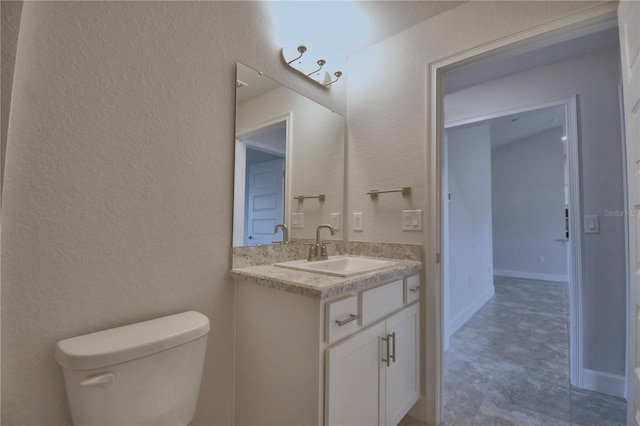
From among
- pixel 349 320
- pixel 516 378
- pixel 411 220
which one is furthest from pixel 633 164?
pixel 516 378

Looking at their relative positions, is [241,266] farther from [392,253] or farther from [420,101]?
[420,101]

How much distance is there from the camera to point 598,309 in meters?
1.93

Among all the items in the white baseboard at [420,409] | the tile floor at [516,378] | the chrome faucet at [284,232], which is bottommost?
the tile floor at [516,378]

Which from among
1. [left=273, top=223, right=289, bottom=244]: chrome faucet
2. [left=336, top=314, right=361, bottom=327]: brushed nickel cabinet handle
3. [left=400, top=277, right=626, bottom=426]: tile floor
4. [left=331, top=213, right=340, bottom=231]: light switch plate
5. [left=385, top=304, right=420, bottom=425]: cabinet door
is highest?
[left=331, top=213, right=340, bottom=231]: light switch plate

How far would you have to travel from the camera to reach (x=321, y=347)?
990mm

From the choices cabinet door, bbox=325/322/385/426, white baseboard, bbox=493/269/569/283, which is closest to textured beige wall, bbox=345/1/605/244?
cabinet door, bbox=325/322/385/426

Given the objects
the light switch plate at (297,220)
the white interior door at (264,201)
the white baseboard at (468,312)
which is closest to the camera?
the white interior door at (264,201)

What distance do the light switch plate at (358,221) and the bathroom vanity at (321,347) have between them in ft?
1.68

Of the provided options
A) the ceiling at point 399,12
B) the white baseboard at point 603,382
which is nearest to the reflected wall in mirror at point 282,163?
the ceiling at point 399,12

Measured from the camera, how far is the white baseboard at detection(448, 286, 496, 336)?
9.38 feet

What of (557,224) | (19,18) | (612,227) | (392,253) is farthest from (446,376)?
(557,224)

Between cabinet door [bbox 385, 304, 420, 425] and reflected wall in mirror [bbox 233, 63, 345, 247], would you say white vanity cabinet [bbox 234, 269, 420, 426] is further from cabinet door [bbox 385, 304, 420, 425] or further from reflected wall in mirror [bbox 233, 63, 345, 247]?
reflected wall in mirror [bbox 233, 63, 345, 247]

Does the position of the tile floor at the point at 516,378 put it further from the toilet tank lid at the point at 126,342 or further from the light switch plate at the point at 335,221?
the toilet tank lid at the point at 126,342

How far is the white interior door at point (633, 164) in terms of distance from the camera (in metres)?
0.97
